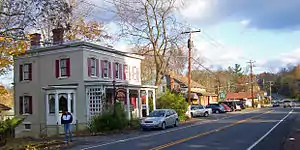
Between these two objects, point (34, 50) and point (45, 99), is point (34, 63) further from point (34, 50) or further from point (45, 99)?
point (45, 99)

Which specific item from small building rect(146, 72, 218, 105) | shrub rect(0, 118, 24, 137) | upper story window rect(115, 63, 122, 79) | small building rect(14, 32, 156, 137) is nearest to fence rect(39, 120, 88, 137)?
small building rect(14, 32, 156, 137)

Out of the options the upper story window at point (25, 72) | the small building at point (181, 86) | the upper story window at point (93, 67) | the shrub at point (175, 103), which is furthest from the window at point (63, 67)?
the small building at point (181, 86)

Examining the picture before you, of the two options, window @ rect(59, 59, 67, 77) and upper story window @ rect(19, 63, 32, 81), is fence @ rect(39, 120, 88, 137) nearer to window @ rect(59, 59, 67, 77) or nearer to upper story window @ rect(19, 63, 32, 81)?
window @ rect(59, 59, 67, 77)

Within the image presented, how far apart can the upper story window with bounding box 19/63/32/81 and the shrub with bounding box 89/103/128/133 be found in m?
11.7

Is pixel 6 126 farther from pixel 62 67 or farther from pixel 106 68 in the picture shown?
pixel 106 68

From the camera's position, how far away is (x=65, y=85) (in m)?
33.3

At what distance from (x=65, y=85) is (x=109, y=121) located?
319 inches

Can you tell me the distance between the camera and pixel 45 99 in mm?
33625

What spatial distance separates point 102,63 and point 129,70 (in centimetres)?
579

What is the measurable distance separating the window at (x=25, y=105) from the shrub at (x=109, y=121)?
10.7 meters

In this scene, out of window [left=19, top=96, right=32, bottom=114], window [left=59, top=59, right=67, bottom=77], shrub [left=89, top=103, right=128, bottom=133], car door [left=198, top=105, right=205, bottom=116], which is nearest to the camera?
shrub [left=89, top=103, right=128, bottom=133]

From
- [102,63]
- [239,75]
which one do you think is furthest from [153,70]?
[239,75]

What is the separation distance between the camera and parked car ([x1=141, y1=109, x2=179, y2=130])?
27320mm

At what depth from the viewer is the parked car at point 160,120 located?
89.6 ft
